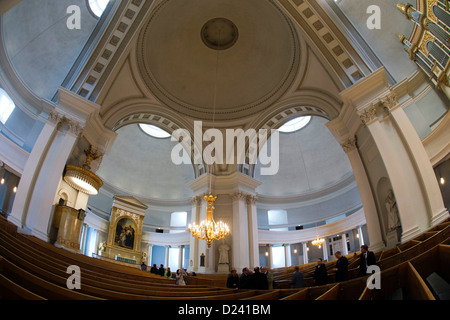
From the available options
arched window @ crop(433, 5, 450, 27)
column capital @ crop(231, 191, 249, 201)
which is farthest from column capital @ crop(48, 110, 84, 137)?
arched window @ crop(433, 5, 450, 27)

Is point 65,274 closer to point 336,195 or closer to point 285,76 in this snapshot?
point 285,76

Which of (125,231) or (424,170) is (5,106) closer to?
(125,231)

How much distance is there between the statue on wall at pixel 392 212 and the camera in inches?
352

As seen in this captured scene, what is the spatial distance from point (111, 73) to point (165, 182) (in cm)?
1207

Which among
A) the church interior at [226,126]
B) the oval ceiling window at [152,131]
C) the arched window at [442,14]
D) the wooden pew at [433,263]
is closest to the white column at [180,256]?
the church interior at [226,126]

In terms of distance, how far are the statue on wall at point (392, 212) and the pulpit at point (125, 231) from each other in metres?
13.9

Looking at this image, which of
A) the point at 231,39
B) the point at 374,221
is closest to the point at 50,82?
the point at 231,39

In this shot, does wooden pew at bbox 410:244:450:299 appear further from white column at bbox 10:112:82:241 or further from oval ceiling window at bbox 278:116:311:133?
oval ceiling window at bbox 278:116:311:133

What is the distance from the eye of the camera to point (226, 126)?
16.0 m

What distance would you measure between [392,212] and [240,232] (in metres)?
7.05

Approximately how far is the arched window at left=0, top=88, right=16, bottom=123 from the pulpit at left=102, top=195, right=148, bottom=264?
8161 mm

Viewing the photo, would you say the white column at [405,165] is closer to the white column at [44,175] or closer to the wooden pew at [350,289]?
the wooden pew at [350,289]

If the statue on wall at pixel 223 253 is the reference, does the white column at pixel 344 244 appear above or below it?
above

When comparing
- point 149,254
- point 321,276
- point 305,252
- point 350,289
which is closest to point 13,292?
point 350,289
